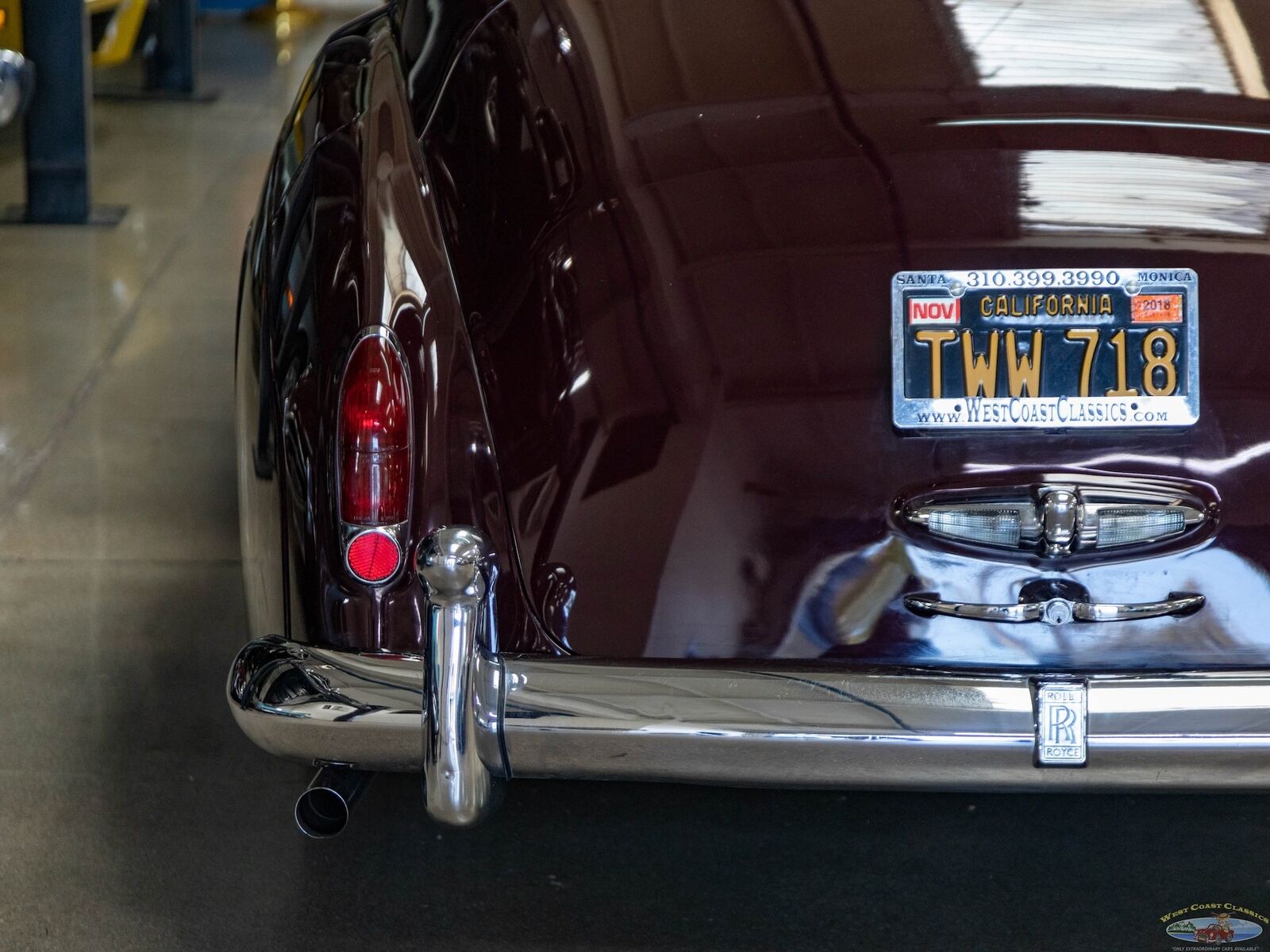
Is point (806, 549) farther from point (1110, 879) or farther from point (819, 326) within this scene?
point (1110, 879)

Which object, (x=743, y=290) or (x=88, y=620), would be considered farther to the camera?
(x=88, y=620)

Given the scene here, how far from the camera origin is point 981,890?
238 centimetres

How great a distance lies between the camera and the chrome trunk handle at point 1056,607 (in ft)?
6.38

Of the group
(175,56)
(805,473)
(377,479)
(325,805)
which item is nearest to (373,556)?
(377,479)

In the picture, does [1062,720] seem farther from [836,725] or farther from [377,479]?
[377,479]

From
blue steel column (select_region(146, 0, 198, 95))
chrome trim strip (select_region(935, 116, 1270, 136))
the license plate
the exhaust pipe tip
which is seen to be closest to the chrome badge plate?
the license plate

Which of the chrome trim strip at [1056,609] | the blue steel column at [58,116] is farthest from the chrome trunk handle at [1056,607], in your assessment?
the blue steel column at [58,116]

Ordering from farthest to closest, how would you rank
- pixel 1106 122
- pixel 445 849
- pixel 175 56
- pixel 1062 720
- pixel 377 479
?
1. pixel 175 56
2. pixel 445 849
3. pixel 1106 122
4. pixel 377 479
5. pixel 1062 720

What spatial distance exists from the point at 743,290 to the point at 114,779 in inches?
57.8

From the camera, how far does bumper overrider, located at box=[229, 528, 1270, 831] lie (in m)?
1.89

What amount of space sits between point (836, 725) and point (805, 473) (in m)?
0.32

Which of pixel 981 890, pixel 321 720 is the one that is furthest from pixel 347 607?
pixel 981 890

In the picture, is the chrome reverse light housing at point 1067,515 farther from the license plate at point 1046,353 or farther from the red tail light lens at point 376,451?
the red tail light lens at point 376,451

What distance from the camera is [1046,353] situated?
6.34 ft
